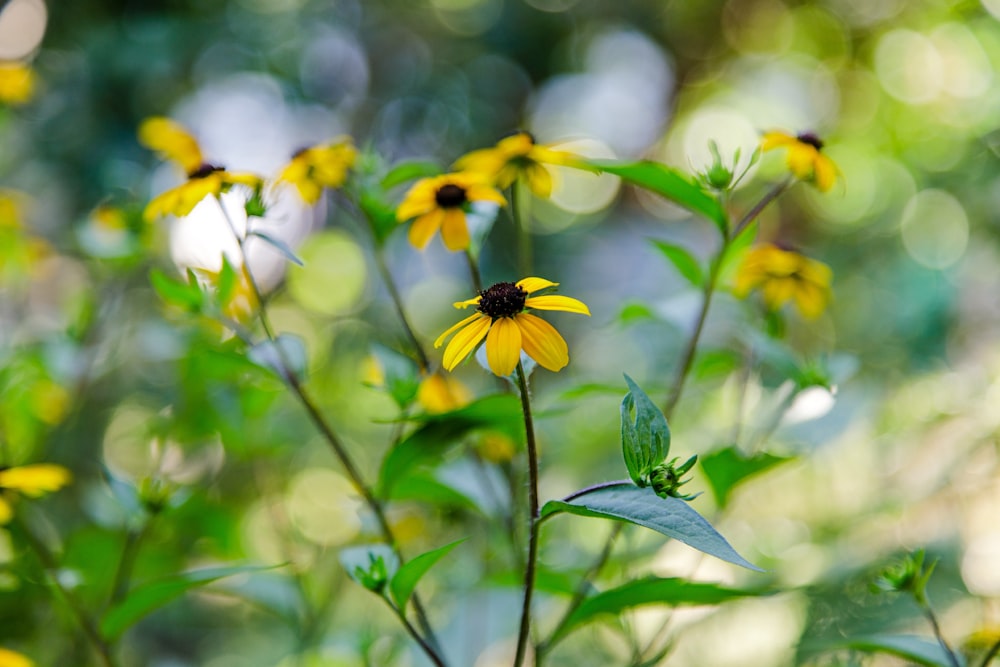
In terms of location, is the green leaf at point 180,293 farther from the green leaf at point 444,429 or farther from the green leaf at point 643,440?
the green leaf at point 643,440

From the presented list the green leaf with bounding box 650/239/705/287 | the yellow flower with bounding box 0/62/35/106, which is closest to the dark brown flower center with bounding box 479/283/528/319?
the green leaf with bounding box 650/239/705/287

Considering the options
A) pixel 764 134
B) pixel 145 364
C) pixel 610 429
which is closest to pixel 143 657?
pixel 145 364

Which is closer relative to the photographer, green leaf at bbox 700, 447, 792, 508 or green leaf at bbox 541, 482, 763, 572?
green leaf at bbox 541, 482, 763, 572

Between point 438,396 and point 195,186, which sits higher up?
point 195,186

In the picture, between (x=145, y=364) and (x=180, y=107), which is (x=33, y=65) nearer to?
(x=180, y=107)

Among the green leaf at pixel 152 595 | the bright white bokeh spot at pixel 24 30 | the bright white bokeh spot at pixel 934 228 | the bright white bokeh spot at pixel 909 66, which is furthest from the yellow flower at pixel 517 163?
the bright white bokeh spot at pixel 909 66

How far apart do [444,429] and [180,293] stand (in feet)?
0.88

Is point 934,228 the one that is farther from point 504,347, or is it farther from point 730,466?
point 504,347

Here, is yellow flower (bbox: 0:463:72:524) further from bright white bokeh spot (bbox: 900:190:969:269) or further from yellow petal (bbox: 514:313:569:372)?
bright white bokeh spot (bbox: 900:190:969:269)

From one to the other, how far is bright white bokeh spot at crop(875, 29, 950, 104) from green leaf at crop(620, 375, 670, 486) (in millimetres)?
1976

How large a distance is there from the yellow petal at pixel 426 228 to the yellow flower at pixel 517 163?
0.06 m

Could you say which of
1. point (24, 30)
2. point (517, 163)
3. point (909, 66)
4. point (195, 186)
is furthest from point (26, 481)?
point (909, 66)

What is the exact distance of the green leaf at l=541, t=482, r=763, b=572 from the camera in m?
0.35

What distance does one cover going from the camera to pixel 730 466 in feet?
1.87
